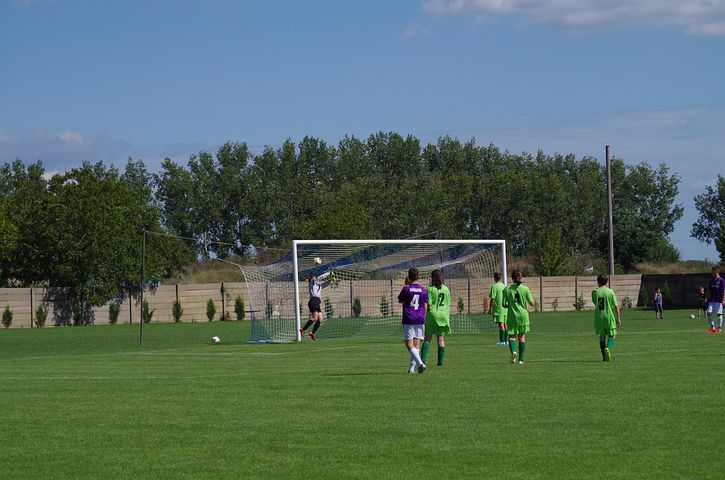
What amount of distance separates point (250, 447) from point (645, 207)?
106840mm

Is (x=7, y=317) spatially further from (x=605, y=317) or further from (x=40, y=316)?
(x=605, y=317)

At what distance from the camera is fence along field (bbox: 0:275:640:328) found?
144ft

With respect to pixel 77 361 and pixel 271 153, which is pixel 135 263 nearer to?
pixel 77 361

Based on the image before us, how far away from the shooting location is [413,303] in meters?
20.7

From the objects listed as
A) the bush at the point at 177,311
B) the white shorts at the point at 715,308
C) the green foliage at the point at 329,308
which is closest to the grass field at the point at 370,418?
the white shorts at the point at 715,308

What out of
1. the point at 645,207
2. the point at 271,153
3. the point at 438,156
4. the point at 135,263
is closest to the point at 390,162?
the point at 438,156

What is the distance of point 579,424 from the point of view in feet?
41.3

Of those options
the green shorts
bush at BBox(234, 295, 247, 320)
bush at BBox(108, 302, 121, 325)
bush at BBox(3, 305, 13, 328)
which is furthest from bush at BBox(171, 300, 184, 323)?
the green shorts

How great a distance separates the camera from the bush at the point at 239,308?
61812mm

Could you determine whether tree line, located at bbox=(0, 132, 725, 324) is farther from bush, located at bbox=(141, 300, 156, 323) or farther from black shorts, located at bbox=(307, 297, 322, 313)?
black shorts, located at bbox=(307, 297, 322, 313)

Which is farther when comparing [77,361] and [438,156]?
[438,156]

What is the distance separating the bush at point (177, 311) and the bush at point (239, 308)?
10.7 feet

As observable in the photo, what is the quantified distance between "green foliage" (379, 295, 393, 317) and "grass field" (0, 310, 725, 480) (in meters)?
21.8

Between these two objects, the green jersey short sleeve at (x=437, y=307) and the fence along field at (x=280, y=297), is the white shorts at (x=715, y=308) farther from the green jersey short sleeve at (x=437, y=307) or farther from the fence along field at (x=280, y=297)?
the green jersey short sleeve at (x=437, y=307)
